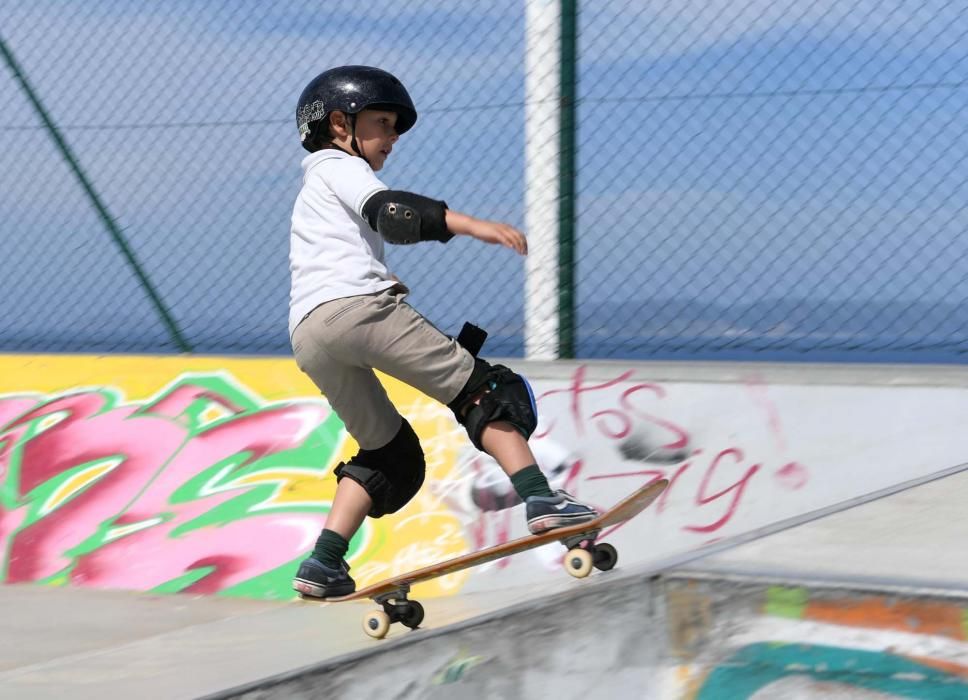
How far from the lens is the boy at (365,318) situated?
3.71 m

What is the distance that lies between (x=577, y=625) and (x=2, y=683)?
1795mm

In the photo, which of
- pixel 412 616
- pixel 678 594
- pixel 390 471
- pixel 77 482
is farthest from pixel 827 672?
pixel 77 482

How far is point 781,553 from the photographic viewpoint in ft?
9.57

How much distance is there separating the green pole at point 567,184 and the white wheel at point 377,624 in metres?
1.92

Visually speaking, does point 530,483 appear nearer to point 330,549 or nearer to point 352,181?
point 330,549

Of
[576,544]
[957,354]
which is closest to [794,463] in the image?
[957,354]

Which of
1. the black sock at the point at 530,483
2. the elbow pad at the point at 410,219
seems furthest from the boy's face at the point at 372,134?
the black sock at the point at 530,483

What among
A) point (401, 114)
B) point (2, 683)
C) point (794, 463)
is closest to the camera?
point (2, 683)

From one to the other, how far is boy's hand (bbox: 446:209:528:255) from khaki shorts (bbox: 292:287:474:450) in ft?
1.26

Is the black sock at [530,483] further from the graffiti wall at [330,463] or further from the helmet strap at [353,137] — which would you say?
the graffiti wall at [330,463]

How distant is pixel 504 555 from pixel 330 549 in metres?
0.56

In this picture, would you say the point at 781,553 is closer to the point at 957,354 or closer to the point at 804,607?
the point at 804,607

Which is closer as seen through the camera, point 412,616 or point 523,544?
point 523,544

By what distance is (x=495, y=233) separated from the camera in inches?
131
